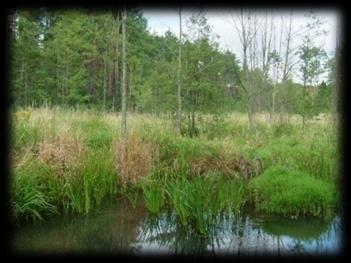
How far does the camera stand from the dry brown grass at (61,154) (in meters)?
4.79

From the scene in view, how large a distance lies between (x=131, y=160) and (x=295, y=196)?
2.38 m

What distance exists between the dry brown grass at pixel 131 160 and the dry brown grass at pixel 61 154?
697 mm

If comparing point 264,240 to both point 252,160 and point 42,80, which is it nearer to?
point 252,160

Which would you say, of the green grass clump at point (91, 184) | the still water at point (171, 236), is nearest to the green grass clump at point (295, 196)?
the still water at point (171, 236)

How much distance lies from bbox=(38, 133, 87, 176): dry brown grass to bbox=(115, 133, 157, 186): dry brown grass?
697 millimetres

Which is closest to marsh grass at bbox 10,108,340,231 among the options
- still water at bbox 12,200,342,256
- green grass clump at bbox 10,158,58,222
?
green grass clump at bbox 10,158,58,222

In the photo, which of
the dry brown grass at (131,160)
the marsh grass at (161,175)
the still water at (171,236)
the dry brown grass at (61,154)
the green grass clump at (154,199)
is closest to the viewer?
the still water at (171,236)

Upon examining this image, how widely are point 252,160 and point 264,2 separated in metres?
4.58

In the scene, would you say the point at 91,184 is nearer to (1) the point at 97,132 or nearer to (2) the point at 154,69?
(1) the point at 97,132

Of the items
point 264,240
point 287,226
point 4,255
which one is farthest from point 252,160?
point 4,255

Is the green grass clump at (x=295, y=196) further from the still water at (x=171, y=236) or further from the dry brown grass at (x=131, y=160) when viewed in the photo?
the dry brown grass at (x=131, y=160)

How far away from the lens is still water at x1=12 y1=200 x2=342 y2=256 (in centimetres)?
368

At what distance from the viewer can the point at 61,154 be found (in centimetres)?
485

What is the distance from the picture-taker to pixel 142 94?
44.4 feet
